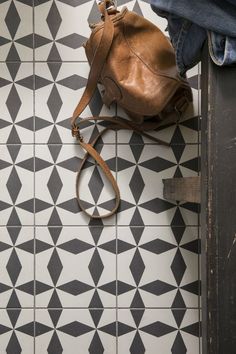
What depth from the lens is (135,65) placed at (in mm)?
1041

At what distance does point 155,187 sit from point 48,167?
36 centimetres

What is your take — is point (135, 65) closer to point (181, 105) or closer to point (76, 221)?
point (181, 105)

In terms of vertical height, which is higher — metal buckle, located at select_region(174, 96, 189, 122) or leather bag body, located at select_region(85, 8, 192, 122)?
leather bag body, located at select_region(85, 8, 192, 122)

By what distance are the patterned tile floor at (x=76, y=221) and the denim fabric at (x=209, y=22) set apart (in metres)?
0.50

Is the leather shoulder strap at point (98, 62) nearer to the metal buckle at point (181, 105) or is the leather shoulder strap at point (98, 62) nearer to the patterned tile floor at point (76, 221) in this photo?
the patterned tile floor at point (76, 221)

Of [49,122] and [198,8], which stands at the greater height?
[198,8]

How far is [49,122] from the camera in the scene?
1188 millimetres

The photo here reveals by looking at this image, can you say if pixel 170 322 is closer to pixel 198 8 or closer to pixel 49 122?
pixel 49 122

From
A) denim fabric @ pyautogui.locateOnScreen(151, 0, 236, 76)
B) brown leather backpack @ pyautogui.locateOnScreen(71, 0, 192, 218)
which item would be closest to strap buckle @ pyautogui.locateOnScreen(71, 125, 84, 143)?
brown leather backpack @ pyautogui.locateOnScreen(71, 0, 192, 218)

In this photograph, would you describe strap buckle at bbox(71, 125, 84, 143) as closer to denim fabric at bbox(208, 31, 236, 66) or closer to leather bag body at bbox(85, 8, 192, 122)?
leather bag body at bbox(85, 8, 192, 122)

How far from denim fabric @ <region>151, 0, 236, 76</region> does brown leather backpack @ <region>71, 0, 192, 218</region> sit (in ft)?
0.97

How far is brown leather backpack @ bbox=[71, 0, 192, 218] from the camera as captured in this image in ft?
3.29

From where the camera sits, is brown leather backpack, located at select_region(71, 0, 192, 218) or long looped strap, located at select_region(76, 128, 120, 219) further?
long looped strap, located at select_region(76, 128, 120, 219)

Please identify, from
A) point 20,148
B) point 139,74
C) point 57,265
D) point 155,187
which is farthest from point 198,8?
point 57,265
